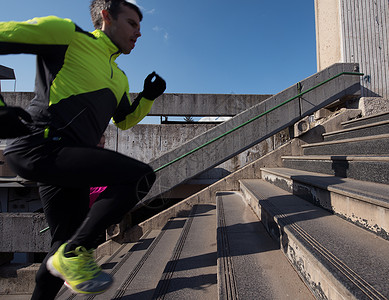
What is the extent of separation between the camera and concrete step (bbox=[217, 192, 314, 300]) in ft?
3.81

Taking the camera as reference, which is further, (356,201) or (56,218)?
(356,201)

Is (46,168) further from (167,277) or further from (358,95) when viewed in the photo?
(358,95)

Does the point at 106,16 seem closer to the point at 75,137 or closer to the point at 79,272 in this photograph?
the point at 75,137

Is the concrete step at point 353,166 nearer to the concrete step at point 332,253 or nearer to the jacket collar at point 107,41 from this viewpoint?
the concrete step at point 332,253

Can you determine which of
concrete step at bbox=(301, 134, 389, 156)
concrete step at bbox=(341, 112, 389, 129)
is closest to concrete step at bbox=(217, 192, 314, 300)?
concrete step at bbox=(301, 134, 389, 156)

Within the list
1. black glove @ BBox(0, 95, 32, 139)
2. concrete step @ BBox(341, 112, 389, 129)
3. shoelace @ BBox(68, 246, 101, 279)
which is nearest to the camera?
black glove @ BBox(0, 95, 32, 139)

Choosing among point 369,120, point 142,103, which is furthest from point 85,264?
point 369,120

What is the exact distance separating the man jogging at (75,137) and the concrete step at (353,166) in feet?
6.29

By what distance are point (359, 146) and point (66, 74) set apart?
2994 millimetres

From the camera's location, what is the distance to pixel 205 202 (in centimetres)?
418

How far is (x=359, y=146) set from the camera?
2.47m

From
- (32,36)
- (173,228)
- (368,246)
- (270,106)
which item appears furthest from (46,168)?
(270,106)

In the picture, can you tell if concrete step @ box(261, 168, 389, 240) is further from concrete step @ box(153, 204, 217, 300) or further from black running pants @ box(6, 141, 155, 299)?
black running pants @ box(6, 141, 155, 299)

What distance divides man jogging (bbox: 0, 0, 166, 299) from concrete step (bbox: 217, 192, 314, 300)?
718mm
